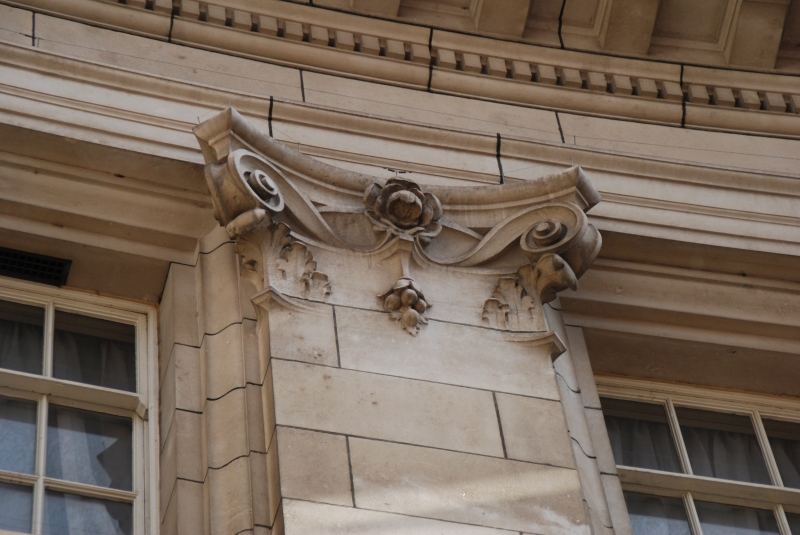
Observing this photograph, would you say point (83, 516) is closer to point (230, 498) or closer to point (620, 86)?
point (230, 498)

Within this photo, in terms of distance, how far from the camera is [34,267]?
8.99m

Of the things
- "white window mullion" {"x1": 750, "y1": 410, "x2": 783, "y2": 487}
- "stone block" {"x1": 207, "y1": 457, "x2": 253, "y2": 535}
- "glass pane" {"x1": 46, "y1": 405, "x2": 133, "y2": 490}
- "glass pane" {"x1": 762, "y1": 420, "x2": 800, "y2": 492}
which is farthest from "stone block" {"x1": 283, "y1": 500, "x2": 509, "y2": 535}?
"glass pane" {"x1": 762, "y1": 420, "x2": 800, "y2": 492}

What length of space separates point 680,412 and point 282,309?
285cm

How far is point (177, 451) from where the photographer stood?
26.1 feet

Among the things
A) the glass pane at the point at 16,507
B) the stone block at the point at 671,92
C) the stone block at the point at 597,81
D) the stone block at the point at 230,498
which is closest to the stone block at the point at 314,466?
the stone block at the point at 230,498

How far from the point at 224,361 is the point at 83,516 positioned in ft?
3.67

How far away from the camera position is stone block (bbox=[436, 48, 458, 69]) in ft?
35.3

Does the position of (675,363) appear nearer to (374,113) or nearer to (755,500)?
(755,500)

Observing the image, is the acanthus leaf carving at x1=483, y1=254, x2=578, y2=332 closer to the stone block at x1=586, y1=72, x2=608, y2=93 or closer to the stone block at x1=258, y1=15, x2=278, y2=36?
the stone block at x1=586, y1=72, x2=608, y2=93

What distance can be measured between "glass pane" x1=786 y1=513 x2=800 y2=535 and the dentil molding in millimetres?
1883

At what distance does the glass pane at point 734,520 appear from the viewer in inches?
355

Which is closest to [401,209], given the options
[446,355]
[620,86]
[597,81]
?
[446,355]

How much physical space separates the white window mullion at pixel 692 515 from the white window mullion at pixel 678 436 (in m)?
0.17

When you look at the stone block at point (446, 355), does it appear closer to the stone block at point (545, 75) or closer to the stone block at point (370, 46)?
the stone block at point (370, 46)
